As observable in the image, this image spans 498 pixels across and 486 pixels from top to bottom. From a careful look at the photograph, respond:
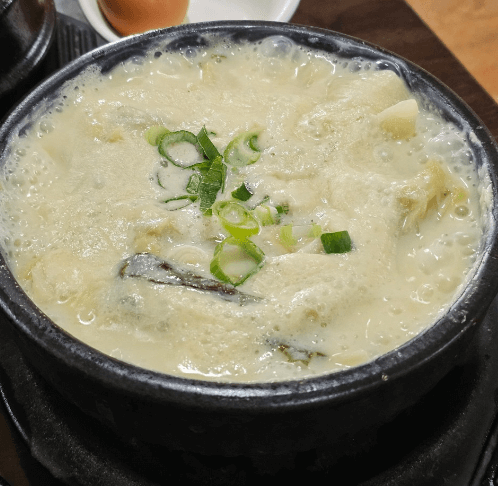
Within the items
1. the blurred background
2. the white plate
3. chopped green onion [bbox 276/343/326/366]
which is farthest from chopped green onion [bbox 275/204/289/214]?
the blurred background

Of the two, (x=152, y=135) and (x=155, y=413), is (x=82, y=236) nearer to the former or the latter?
(x=152, y=135)

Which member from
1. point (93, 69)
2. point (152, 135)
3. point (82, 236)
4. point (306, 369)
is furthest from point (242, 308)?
point (93, 69)

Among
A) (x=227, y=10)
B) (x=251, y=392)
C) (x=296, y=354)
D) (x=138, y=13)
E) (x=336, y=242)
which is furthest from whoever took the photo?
(x=227, y=10)

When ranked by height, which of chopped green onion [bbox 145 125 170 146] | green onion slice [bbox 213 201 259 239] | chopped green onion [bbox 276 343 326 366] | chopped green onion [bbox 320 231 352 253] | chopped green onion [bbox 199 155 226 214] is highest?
chopped green onion [bbox 145 125 170 146]

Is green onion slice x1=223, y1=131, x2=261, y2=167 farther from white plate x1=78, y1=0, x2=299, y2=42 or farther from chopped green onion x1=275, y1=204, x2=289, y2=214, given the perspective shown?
white plate x1=78, y1=0, x2=299, y2=42

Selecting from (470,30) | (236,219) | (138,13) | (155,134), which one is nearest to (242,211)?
(236,219)

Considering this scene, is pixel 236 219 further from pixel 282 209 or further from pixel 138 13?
pixel 138 13
